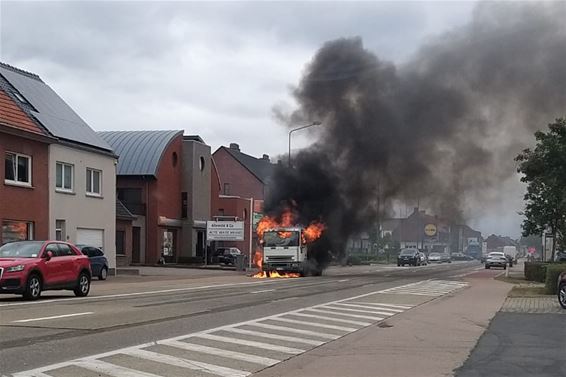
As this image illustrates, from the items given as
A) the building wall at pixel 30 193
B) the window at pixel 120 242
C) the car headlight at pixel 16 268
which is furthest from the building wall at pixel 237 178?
the car headlight at pixel 16 268

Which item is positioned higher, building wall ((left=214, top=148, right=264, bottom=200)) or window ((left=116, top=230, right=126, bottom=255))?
building wall ((left=214, top=148, right=264, bottom=200))

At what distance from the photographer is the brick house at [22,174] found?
28.2 metres

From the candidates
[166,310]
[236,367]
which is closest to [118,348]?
[236,367]

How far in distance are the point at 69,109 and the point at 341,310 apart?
79.3ft

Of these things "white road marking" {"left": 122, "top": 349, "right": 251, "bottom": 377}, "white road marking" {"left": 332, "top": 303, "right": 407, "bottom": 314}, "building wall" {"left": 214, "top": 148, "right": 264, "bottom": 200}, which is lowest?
"white road marking" {"left": 332, "top": 303, "right": 407, "bottom": 314}

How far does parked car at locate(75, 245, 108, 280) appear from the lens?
97.7 ft

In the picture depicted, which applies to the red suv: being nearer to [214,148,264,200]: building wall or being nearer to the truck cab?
the truck cab

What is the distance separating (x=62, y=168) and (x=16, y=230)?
172 inches

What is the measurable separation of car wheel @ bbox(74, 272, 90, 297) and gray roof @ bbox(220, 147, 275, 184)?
54215mm

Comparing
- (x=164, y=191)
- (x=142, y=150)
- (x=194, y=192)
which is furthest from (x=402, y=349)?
(x=194, y=192)

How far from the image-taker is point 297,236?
1422 inches

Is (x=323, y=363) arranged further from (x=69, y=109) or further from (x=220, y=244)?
(x=220, y=244)

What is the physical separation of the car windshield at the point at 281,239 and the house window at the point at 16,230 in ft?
37.9

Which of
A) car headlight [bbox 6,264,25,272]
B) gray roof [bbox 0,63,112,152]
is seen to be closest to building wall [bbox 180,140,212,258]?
gray roof [bbox 0,63,112,152]
